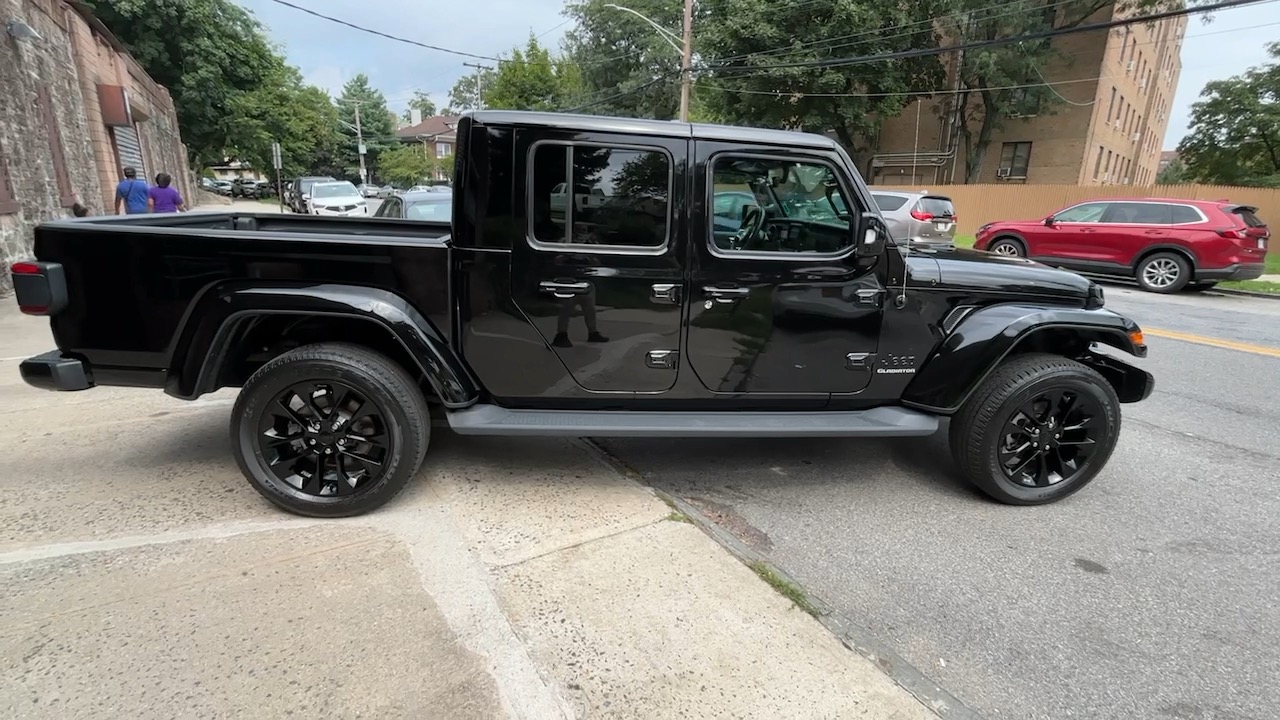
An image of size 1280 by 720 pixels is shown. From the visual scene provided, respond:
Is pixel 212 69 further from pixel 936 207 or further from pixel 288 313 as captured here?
pixel 288 313

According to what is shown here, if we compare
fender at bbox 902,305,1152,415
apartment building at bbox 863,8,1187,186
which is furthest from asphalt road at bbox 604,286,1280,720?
apartment building at bbox 863,8,1187,186

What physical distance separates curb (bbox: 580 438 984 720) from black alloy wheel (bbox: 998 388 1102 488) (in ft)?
4.81

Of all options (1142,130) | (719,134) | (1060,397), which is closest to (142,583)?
(719,134)

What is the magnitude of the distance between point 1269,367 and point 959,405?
18.3 ft

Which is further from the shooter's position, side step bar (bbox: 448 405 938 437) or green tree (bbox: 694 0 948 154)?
green tree (bbox: 694 0 948 154)

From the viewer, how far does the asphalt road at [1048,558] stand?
231cm

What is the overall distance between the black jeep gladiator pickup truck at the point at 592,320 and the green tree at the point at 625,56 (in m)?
33.9

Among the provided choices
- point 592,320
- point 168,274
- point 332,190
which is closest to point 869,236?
point 592,320

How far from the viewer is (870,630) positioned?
8.25 feet

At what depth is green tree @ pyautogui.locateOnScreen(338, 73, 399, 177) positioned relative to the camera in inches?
2744

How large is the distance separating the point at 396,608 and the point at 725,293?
1.95 meters

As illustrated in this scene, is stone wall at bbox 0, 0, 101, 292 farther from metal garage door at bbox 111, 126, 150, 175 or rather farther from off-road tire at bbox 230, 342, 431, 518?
off-road tire at bbox 230, 342, 431, 518

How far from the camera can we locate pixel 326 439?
3.08 meters

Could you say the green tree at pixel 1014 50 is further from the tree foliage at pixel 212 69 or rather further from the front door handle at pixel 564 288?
the tree foliage at pixel 212 69
